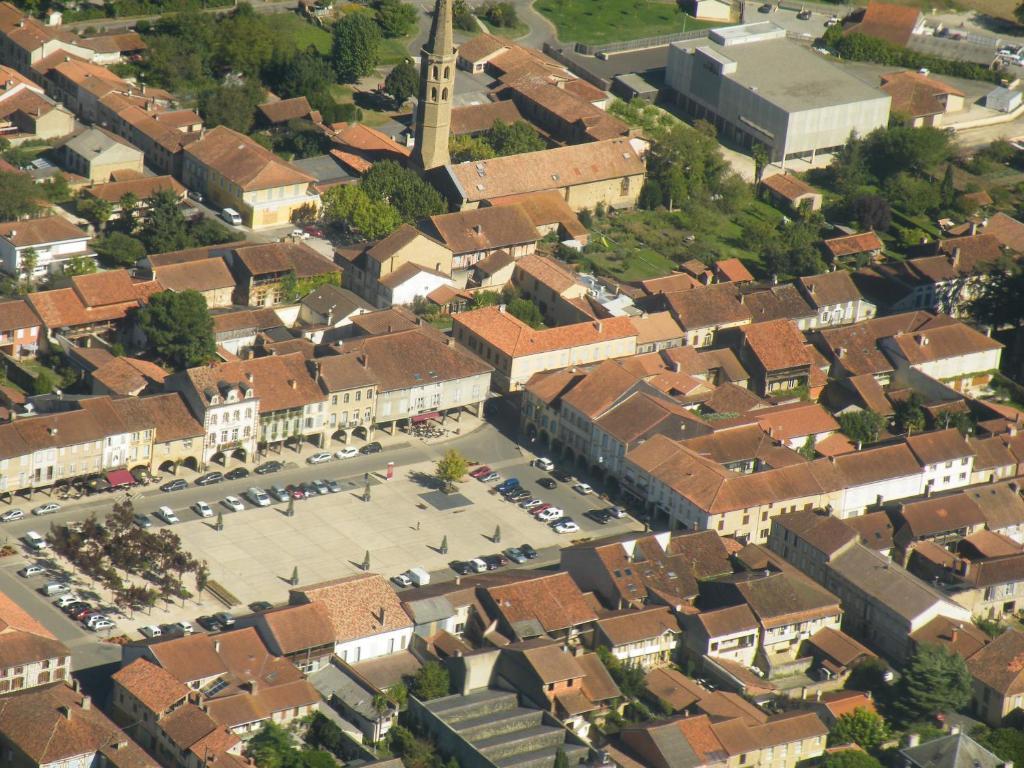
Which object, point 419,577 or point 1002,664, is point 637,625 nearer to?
point 419,577

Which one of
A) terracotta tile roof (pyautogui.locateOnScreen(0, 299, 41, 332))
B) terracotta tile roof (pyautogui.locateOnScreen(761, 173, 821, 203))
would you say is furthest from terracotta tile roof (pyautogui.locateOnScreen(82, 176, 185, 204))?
terracotta tile roof (pyautogui.locateOnScreen(761, 173, 821, 203))

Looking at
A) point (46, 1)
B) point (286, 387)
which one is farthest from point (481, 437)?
point (46, 1)

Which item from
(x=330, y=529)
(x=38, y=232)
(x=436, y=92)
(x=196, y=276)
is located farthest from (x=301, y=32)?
(x=330, y=529)

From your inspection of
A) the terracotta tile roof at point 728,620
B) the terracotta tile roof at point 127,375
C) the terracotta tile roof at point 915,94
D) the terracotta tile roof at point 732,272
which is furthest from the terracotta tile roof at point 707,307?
the terracotta tile roof at point 915,94

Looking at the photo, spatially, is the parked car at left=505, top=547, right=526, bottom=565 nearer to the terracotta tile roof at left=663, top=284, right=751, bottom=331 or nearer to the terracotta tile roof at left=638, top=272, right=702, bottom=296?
the terracotta tile roof at left=663, top=284, right=751, bottom=331

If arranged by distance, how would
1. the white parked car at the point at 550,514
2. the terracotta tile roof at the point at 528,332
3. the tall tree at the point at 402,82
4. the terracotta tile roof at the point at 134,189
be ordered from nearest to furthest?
the white parked car at the point at 550,514 → the terracotta tile roof at the point at 528,332 → the terracotta tile roof at the point at 134,189 → the tall tree at the point at 402,82

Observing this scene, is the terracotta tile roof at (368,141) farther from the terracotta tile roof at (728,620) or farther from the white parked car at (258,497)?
the terracotta tile roof at (728,620)

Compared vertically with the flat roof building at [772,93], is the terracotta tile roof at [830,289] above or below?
below
